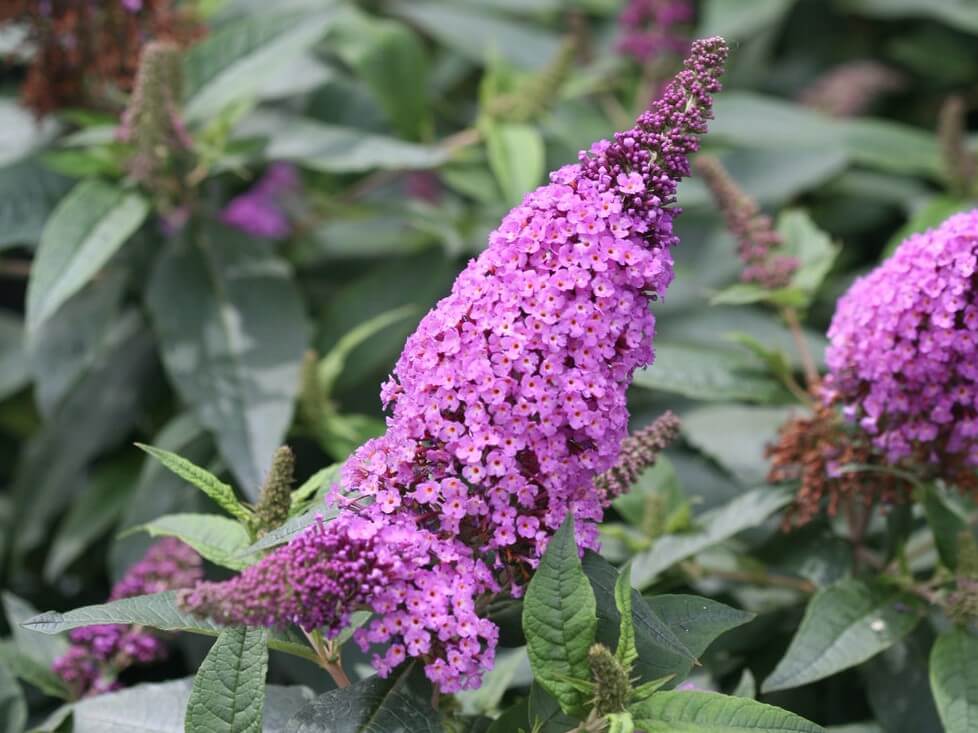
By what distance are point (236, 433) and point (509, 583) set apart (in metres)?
1.02

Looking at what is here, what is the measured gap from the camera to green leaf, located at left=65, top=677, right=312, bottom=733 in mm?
1838

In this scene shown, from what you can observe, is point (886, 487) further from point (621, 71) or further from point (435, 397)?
point (621, 71)

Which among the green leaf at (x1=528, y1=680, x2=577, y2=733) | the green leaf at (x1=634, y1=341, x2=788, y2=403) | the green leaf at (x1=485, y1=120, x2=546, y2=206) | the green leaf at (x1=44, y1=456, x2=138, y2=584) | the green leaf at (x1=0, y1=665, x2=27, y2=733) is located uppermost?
the green leaf at (x1=485, y1=120, x2=546, y2=206)

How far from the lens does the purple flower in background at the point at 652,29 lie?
3.64 metres

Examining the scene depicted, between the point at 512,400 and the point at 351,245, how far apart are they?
2126 millimetres

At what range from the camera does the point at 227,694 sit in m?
1.55

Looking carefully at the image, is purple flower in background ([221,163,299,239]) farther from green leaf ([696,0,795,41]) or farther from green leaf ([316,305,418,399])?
green leaf ([696,0,795,41])

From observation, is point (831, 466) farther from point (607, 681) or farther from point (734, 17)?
point (734, 17)

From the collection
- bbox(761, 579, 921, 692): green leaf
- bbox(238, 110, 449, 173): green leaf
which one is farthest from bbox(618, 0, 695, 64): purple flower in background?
bbox(761, 579, 921, 692): green leaf

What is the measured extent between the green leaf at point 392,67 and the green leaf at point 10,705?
1.81m

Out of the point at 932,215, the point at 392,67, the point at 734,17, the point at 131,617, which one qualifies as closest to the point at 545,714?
the point at 131,617

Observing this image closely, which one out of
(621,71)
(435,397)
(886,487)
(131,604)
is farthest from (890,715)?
(621,71)

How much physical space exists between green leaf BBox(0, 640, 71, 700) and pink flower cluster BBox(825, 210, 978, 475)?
5.02ft

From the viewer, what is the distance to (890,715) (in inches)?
84.7
